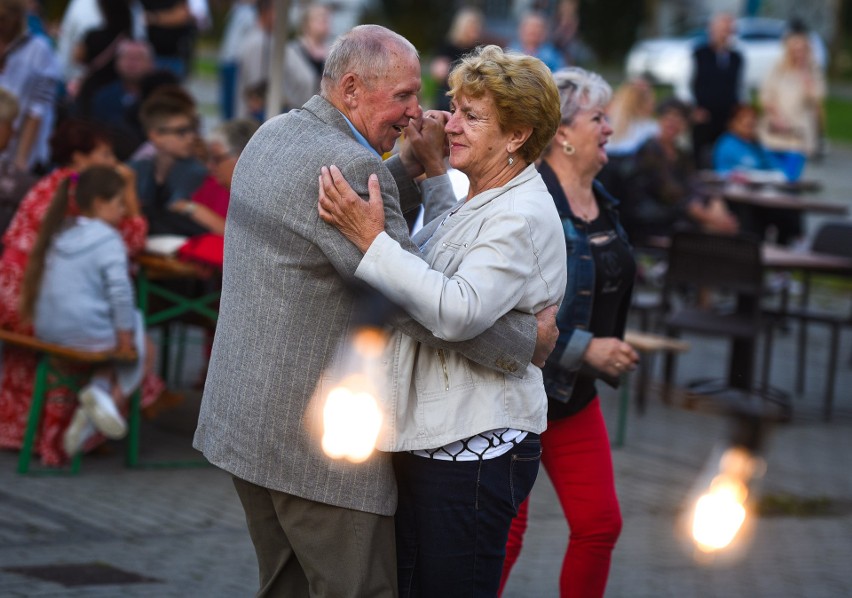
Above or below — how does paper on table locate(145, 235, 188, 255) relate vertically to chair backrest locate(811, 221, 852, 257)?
below

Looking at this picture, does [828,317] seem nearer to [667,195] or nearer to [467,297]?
[667,195]

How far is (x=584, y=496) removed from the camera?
422 cm

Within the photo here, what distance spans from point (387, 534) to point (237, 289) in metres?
0.71

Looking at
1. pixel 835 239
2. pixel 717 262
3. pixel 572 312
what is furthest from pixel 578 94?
pixel 835 239

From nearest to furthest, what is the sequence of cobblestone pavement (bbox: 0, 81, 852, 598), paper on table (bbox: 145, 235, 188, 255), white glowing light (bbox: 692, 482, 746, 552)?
cobblestone pavement (bbox: 0, 81, 852, 598) < white glowing light (bbox: 692, 482, 746, 552) < paper on table (bbox: 145, 235, 188, 255)

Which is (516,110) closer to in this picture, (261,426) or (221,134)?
(261,426)

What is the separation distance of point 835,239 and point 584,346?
649 centimetres

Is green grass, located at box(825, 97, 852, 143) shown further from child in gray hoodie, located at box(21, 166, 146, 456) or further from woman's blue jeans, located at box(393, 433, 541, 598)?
woman's blue jeans, located at box(393, 433, 541, 598)

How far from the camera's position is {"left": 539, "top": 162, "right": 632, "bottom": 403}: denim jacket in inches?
164

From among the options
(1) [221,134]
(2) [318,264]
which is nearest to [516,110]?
(2) [318,264]

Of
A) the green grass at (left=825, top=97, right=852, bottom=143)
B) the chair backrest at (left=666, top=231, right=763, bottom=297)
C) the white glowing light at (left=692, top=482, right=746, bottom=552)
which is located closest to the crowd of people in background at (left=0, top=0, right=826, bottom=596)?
the chair backrest at (left=666, top=231, right=763, bottom=297)

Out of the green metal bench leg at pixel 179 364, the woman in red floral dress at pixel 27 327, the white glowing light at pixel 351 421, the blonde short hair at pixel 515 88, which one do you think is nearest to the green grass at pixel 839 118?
Result: the green metal bench leg at pixel 179 364

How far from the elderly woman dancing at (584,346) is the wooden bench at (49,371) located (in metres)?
2.72

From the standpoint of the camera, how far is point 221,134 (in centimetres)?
792
